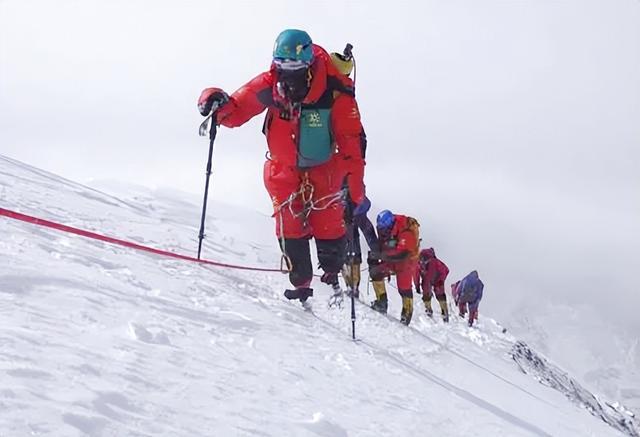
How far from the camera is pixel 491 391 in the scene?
638 centimetres

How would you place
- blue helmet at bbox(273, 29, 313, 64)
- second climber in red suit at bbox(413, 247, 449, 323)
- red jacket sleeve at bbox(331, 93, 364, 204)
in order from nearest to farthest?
blue helmet at bbox(273, 29, 313, 64) < red jacket sleeve at bbox(331, 93, 364, 204) < second climber in red suit at bbox(413, 247, 449, 323)

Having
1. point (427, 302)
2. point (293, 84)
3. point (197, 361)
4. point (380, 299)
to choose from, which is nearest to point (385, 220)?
point (380, 299)

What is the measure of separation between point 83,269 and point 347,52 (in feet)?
12.0

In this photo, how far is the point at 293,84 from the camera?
6355 millimetres

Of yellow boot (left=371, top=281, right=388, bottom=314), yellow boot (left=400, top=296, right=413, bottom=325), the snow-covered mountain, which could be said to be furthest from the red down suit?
yellow boot (left=371, top=281, right=388, bottom=314)

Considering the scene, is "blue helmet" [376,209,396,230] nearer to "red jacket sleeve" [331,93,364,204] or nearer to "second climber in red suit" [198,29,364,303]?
"second climber in red suit" [198,29,364,303]

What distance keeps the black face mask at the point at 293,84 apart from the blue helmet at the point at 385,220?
5.15 meters

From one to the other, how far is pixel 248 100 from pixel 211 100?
0.39m

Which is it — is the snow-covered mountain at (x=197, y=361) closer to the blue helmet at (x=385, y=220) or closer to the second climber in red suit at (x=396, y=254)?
the second climber in red suit at (x=396, y=254)

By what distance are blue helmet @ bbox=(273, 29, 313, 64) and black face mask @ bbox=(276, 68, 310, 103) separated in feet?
0.43

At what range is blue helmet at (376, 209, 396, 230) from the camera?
444 inches

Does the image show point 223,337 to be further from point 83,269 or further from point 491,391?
point 491,391

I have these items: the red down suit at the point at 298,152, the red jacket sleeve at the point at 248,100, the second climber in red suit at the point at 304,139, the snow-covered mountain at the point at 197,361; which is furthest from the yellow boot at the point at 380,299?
the red jacket sleeve at the point at 248,100

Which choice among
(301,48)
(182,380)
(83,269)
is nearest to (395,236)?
(301,48)
